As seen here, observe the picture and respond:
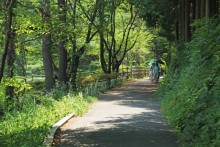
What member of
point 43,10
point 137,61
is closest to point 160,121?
point 43,10

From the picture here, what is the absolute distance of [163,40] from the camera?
39969 mm

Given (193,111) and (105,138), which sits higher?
(193,111)

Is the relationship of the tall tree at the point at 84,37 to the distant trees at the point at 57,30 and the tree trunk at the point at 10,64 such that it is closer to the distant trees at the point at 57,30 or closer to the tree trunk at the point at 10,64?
the distant trees at the point at 57,30

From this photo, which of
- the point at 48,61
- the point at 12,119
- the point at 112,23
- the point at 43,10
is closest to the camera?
the point at 12,119

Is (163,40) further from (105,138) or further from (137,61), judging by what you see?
(105,138)

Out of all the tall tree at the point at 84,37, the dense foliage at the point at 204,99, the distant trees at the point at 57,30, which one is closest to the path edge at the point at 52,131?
the distant trees at the point at 57,30

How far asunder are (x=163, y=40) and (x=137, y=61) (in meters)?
19.4

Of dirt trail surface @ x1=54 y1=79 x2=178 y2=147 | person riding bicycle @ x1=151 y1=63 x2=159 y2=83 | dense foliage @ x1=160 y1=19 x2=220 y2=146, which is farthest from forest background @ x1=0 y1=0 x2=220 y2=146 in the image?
person riding bicycle @ x1=151 y1=63 x2=159 y2=83

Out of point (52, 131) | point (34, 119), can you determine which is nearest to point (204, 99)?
point (52, 131)

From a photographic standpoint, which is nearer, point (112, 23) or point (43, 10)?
point (43, 10)

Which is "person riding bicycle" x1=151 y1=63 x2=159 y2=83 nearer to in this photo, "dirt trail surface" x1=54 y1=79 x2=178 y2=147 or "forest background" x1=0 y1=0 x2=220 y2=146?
"forest background" x1=0 y1=0 x2=220 y2=146

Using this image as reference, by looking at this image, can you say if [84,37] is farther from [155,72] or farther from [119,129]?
[119,129]

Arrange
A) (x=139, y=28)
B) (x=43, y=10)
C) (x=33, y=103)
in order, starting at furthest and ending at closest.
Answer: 1. (x=139, y=28)
2. (x=43, y=10)
3. (x=33, y=103)

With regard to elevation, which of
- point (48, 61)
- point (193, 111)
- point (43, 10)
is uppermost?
point (43, 10)
